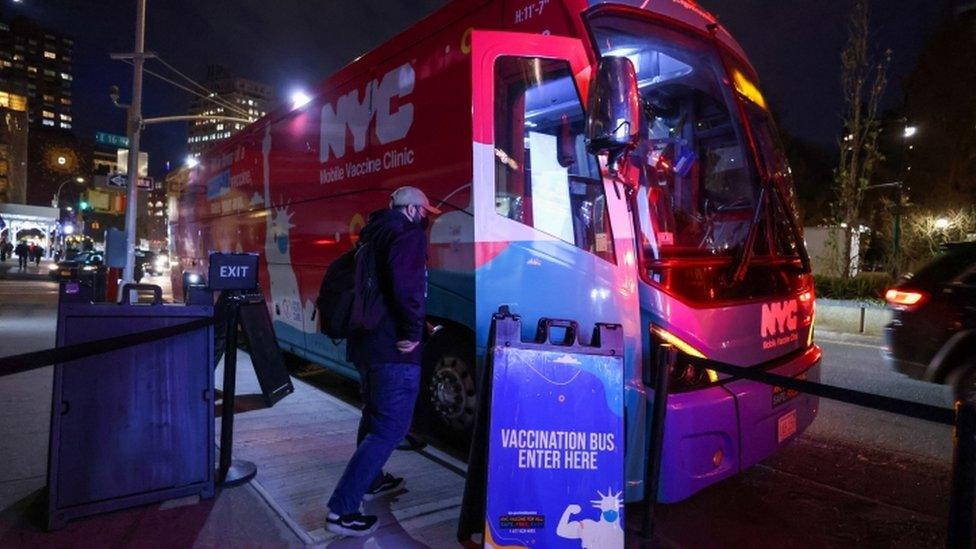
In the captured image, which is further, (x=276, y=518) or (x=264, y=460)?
(x=264, y=460)

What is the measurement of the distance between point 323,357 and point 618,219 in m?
4.27

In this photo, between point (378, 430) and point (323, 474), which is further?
point (323, 474)

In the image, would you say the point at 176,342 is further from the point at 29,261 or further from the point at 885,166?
the point at 29,261

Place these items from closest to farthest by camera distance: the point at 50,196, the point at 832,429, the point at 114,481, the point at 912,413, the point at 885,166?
the point at 912,413 < the point at 114,481 < the point at 832,429 < the point at 885,166 < the point at 50,196

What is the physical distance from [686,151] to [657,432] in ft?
8.33

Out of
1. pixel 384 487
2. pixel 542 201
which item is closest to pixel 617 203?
pixel 542 201

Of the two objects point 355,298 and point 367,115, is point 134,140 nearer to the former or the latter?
point 367,115

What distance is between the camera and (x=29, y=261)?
45312mm

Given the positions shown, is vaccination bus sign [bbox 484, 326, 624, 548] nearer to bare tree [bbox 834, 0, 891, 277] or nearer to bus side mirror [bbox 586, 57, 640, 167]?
bus side mirror [bbox 586, 57, 640, 167]

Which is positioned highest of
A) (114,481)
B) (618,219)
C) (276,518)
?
(618,219)

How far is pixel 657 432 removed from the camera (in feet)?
11.1

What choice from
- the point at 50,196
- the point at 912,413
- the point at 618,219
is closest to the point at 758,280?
the point at 618,219

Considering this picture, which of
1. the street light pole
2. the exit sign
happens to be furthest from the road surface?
the exit sign

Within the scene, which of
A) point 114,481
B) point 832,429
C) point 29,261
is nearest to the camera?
point 114,481
